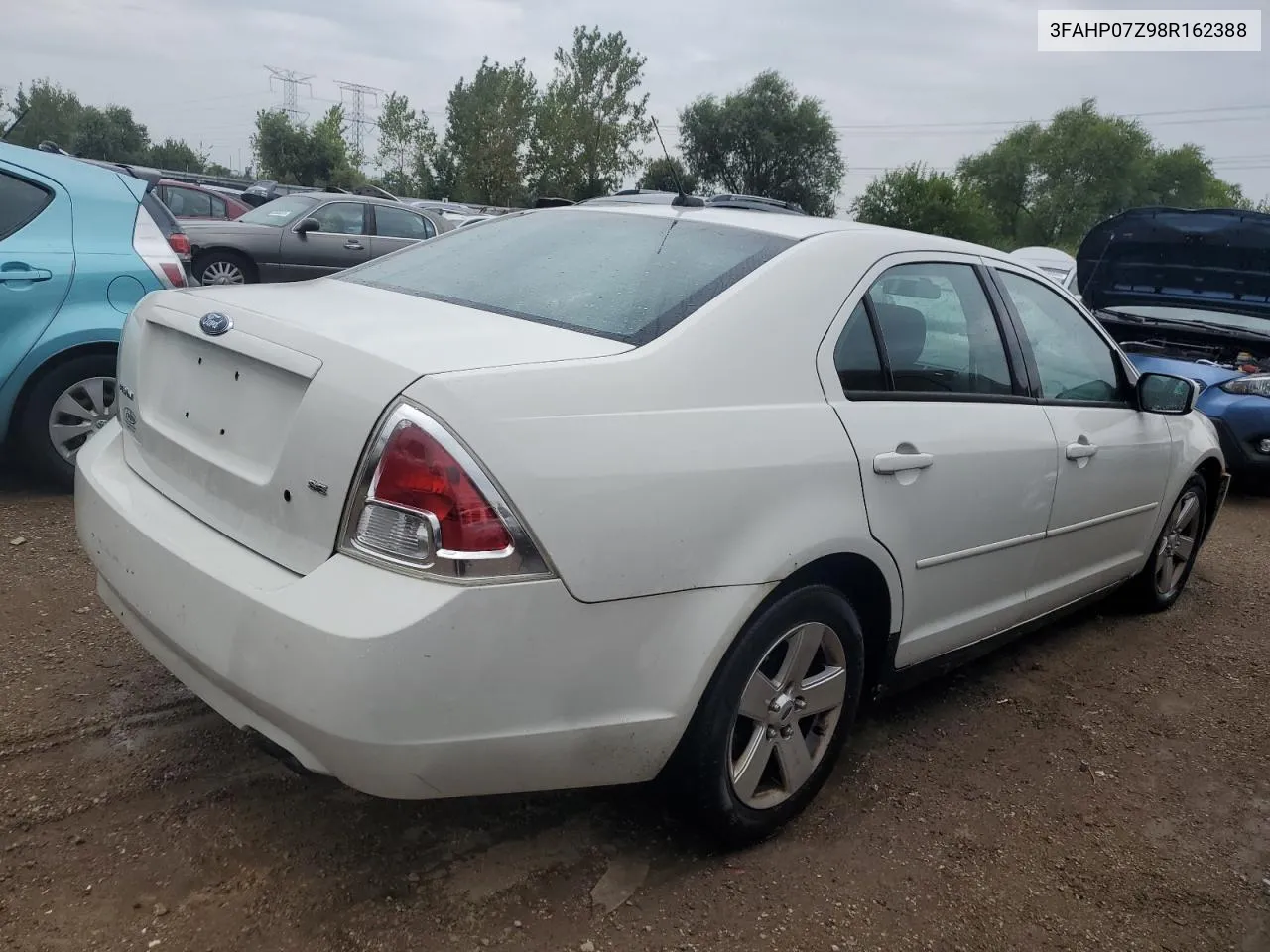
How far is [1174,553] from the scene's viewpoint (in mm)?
4691

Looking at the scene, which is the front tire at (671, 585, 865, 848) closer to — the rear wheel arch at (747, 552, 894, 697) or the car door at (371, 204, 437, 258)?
the rear wheel arch at (747, 552, 894, 697)

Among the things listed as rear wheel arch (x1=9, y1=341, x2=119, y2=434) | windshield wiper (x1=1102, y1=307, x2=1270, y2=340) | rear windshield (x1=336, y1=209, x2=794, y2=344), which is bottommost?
rear wheel arch (x1=9, y1=341, x2=119, y2=434)

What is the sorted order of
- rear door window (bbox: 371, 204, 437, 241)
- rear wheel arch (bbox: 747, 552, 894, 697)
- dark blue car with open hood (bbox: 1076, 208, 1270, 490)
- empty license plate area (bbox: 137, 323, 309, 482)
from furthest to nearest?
rear door window (bbox: 371, 204, 437, 241), dark blue car with open hood (bbox: 1076, 208, 1270, 490), rear wheel arch (bbox: 747, 552, 894, 697), empty license plate area (bbox: 137, 323, 309, 482)

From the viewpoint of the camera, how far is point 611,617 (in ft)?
6.73

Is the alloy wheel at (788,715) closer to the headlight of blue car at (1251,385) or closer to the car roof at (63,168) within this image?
the car roof at (63,168)

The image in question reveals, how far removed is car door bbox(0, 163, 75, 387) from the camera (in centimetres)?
447

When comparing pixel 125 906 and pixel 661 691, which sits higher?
pixel 661 691

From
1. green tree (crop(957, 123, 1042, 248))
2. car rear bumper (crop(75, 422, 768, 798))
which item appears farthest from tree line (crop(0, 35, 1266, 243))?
car rear bumper (crop(75, 422, 768, 798))

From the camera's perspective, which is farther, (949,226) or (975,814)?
(949,226)

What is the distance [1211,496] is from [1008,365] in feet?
A: 7.50

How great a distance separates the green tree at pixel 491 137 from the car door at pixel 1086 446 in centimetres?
5046

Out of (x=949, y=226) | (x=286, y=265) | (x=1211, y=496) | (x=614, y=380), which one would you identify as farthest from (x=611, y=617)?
(x=949, y=226)

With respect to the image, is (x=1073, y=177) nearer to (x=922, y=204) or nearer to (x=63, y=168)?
(x=922, y=204)

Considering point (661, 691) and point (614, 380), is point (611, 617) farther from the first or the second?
point (614, 380)
